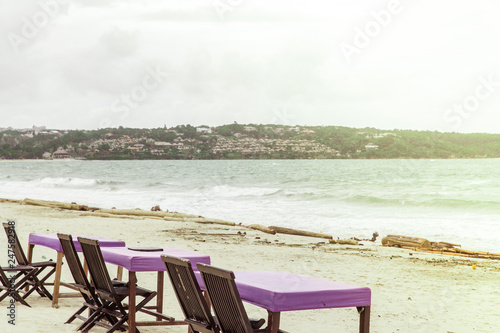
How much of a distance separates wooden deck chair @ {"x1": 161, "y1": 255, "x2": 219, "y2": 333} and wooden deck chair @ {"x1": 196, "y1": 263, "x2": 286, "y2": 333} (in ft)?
0.65

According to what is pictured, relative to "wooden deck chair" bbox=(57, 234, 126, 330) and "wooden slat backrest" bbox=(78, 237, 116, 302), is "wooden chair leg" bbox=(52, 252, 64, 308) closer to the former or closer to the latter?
"wooden deck chair" bbox=(57, 234, 126, 330)

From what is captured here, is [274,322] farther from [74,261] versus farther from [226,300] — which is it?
[74,261]

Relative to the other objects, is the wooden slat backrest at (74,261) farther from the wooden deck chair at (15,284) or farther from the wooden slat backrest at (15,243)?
the wooden slat backrest at (15,243)

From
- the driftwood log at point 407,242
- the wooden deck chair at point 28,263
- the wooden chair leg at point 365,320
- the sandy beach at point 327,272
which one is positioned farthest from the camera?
the driftwood log at point 407,242

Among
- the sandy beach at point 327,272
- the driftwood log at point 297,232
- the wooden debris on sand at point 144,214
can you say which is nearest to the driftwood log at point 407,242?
the sandy beach at point 327,272

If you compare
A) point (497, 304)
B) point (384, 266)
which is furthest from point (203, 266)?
point (384, 266)

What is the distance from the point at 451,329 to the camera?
7.34 meters

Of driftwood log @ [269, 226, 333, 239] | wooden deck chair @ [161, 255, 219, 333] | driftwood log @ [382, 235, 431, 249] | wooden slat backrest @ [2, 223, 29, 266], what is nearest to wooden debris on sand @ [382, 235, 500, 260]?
driftwood log @ [382, 235, 431, 249]

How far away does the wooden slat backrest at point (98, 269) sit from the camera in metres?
5.66

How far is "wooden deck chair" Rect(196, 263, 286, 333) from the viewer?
4.04m

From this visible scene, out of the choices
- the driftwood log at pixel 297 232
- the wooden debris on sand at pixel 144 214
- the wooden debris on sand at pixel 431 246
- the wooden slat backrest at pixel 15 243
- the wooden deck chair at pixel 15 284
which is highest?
the wooden slat backrest at pixel 15 243

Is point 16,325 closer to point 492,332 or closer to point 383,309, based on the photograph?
point 383,309

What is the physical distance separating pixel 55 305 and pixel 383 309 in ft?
14.1

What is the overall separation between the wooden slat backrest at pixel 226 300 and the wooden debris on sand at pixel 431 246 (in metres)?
11.6
